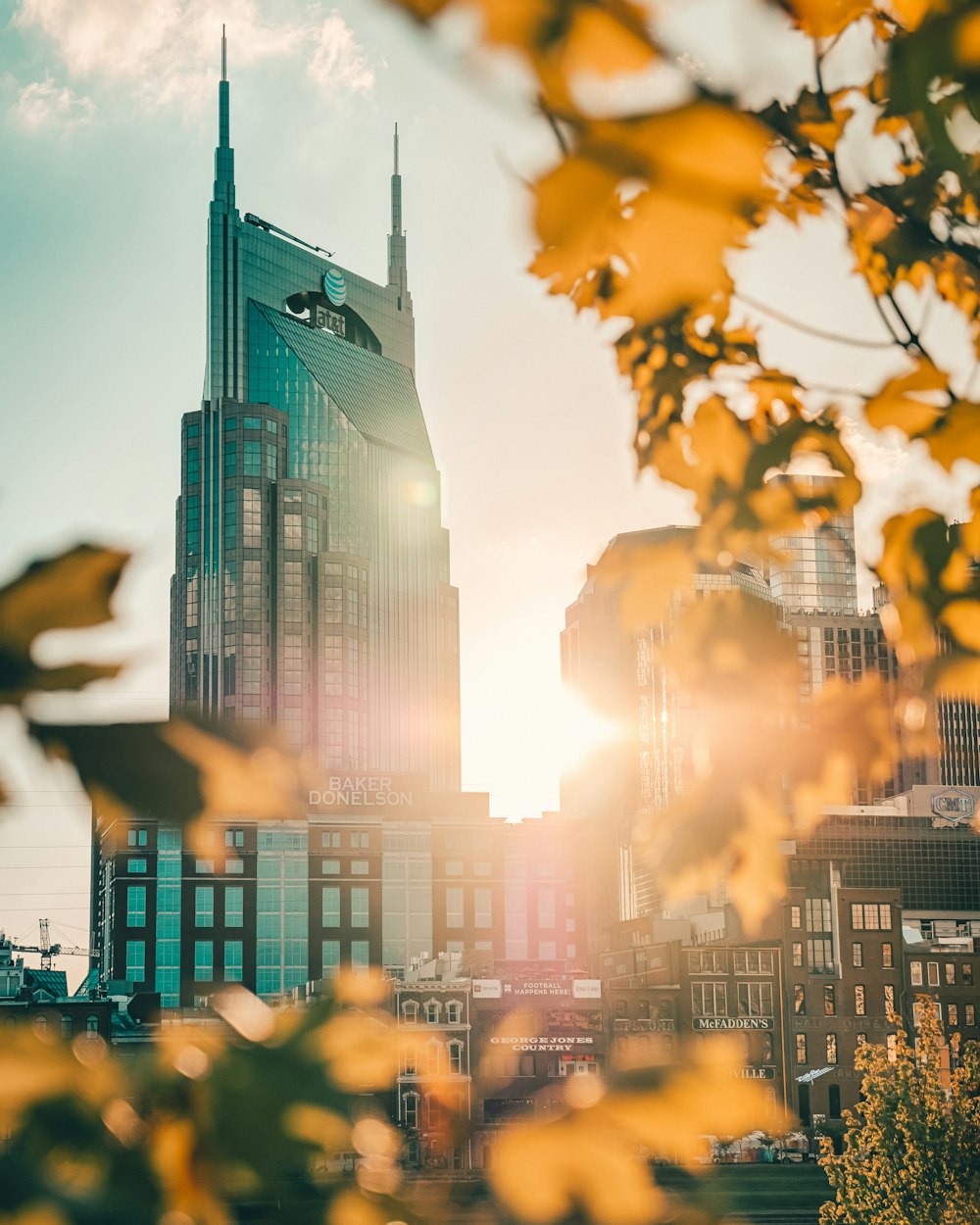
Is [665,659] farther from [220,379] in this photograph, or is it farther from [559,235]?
[220,379]

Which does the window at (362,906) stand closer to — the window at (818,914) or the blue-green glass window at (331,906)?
the blue-green glass window at (331,906)

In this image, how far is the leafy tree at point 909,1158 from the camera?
35906 mm

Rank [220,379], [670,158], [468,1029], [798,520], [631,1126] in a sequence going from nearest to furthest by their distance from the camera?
[670,158]
[631,1126]
[798,520]
[468,1029]
[220,379]

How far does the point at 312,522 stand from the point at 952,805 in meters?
71.2

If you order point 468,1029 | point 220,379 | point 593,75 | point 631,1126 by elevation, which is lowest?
point 468,1029

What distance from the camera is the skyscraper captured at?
14962 centimetres

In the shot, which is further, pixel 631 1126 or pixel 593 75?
pixel 631 1126

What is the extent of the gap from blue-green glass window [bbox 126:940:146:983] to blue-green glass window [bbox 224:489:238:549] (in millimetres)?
56718

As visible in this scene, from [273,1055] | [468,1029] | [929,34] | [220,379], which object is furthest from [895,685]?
[220,379]

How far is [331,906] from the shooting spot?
4281 inches

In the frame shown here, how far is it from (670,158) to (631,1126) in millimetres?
816

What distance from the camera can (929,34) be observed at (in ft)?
4.30

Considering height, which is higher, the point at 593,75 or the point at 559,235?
the point at 593,75

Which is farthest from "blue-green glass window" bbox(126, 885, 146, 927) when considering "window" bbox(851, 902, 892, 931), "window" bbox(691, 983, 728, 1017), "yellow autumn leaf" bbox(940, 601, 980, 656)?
"yellow autumn leaf" bbox(940, 601, 980, 656)
